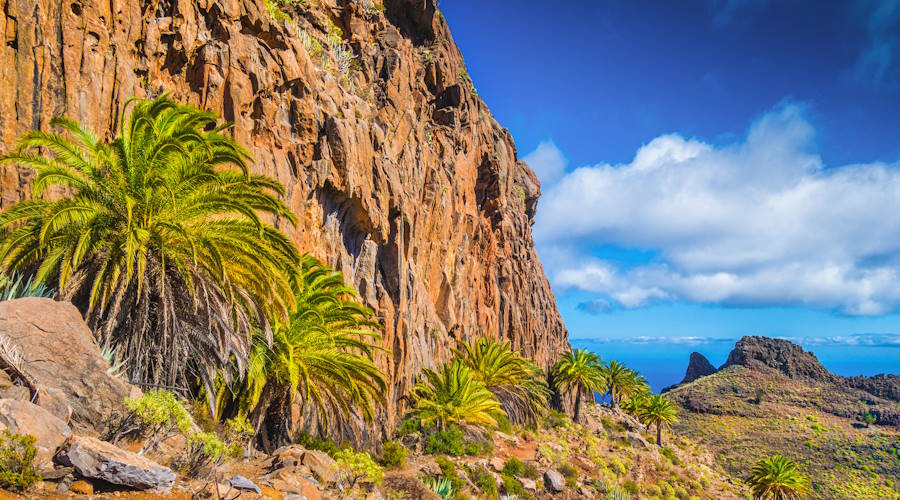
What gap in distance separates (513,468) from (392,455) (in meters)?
7.95

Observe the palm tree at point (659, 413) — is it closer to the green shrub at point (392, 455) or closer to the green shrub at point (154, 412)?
the green shrub at point (392, 455)

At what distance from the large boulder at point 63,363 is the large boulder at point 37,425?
31.7 inches

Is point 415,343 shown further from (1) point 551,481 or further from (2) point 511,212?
(2) point 511,212

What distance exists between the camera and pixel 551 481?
2453 centimetres

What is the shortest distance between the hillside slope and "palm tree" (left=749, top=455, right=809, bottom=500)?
18.2 meters

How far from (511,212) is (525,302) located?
10856mm

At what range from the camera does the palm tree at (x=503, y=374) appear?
3506 cm

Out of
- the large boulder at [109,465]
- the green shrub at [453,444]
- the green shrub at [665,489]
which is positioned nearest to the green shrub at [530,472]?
the green shrub at [453,444]

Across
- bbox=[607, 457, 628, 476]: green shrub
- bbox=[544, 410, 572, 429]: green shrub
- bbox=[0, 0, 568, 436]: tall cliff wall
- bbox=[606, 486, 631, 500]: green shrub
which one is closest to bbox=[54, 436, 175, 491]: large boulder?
bbox=[0, 0, 568, 436]: tall cliff wall

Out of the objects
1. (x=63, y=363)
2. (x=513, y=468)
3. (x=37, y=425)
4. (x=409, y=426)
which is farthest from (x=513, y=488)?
(x=37, y=425)

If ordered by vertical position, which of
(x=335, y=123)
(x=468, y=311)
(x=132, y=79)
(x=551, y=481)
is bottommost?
(x=551, y=481)

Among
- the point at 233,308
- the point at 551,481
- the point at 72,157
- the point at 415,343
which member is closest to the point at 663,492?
the point at 551,481

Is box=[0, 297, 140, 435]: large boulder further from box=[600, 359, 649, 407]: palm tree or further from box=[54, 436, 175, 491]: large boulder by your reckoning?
box=[600, 359, 649, 407]: palm tree

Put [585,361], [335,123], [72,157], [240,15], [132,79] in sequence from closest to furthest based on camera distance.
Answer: [72,157], [132,79], [240,15], [335,123], [585,361]
